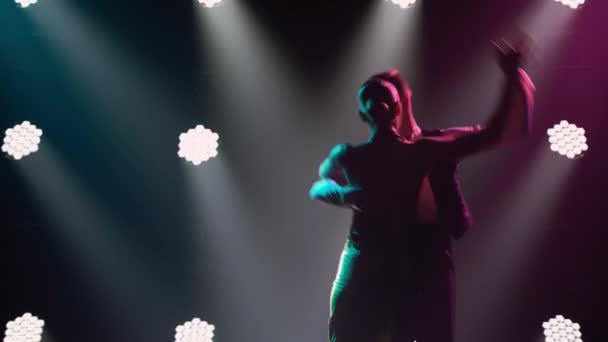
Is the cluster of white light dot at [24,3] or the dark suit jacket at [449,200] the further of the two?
the cluster of white light dot at [24,3]

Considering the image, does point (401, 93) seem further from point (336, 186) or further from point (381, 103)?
point (336, 186)

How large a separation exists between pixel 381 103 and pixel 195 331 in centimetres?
136

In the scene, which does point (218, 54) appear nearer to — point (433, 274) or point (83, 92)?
point (83, 92)

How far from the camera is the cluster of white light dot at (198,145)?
224 centimetres

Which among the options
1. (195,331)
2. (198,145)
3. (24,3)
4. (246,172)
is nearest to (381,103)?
(246,172)

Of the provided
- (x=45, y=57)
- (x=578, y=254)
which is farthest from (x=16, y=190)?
(x=578, y=254)

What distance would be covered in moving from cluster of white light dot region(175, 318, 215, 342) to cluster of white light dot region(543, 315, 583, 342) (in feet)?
4.74

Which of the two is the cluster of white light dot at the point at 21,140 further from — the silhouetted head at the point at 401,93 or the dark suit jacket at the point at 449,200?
the dark suit jacket at the point at 449,200

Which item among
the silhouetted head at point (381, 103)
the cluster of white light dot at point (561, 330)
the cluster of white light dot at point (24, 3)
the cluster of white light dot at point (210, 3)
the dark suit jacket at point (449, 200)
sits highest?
the cluster of white light dot at point (24, 3)

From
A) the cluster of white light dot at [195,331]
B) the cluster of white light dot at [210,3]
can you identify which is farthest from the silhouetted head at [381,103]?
the cluster of white light dot at [210,3]

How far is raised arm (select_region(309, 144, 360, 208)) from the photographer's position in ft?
4.22

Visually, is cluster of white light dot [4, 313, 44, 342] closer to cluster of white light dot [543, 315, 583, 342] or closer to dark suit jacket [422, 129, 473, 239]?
dark suit jacket [422, 129, 473, 239]

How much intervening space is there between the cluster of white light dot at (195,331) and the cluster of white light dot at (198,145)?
76 cm

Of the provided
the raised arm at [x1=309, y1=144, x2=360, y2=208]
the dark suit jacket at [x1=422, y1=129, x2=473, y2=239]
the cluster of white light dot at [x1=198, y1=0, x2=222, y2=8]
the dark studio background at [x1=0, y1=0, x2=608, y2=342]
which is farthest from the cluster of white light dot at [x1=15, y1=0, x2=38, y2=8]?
the dark suit jacket at [x1=422, y1=129, x2=473, y2=239]
